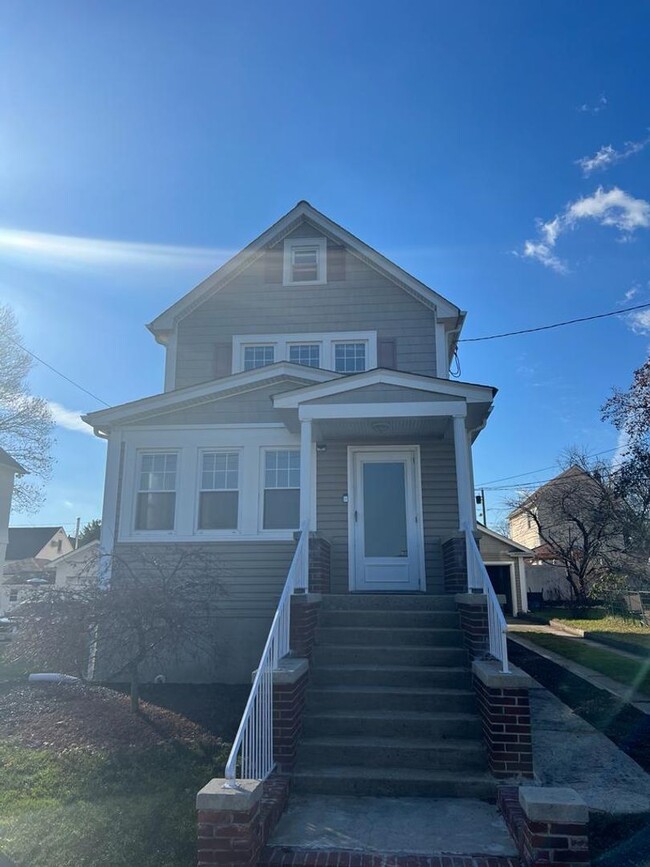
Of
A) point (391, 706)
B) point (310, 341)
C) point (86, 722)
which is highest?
point (310, 341)

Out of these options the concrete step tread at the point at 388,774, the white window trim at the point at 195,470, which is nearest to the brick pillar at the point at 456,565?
the white window trim at the point at 195,470

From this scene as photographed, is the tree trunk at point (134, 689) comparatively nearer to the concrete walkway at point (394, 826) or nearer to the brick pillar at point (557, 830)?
the concrete walkway at point (394, 826)

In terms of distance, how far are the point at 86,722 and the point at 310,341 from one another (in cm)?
699

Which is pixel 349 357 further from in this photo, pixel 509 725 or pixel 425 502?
pixel 509 725

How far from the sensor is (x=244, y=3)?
7.68 m

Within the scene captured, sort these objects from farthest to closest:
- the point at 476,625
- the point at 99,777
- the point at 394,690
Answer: the point at 476,625, the point at 394,690, the point at 99,777

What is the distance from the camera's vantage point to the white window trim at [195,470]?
352 inches

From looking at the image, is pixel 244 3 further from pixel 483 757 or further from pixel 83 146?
pixel 483 757

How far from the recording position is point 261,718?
14.3 ft

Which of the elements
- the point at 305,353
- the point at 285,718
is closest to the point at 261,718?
the point at 285,718

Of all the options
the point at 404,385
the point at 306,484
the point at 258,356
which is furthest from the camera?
the point at 258,356

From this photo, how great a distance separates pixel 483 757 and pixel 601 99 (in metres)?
9.29

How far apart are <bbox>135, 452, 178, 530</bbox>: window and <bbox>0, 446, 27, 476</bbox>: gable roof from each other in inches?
553

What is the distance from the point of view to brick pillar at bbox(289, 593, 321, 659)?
5.80 metres
